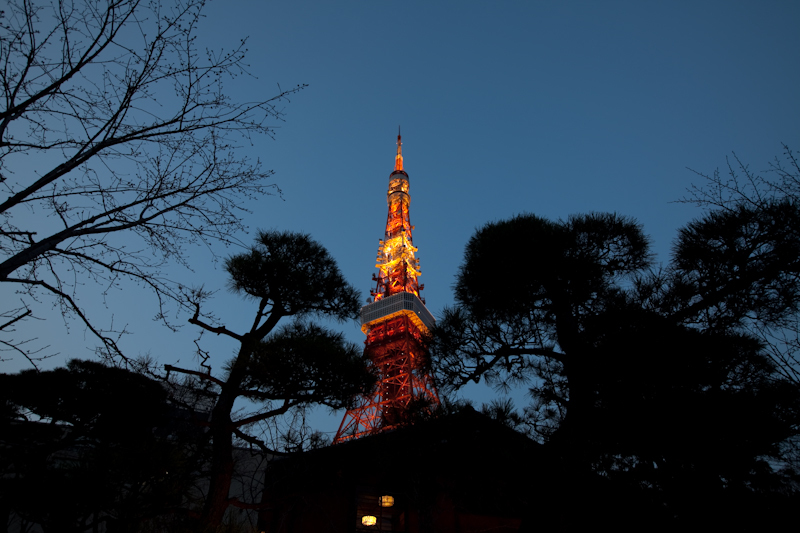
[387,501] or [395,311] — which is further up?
[395,311]

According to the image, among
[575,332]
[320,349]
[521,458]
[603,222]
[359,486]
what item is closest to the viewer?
[521,458]

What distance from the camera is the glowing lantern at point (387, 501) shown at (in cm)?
673

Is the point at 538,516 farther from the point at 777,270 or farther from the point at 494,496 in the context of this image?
the point at 777,270

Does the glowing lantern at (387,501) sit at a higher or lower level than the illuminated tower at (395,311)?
lower

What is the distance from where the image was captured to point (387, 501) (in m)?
6.78

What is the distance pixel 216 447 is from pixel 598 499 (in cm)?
386

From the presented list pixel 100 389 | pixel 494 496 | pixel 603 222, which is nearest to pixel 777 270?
pixel 603 222

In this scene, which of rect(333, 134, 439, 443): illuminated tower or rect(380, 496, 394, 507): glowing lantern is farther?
rect(333, 134, 439, 443): illuminated tower

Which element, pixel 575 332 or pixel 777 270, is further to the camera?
pixel 575 332

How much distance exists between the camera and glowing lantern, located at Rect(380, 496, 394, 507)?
673 cm

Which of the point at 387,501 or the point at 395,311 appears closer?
the point at 387,501

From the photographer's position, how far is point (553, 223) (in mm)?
6523

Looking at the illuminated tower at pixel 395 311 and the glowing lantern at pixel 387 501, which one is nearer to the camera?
the glowing lantern at pixel 387 501

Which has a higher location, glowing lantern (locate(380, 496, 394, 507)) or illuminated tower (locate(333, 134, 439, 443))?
illuminated tower (locate(333, 134, 439, 443))
